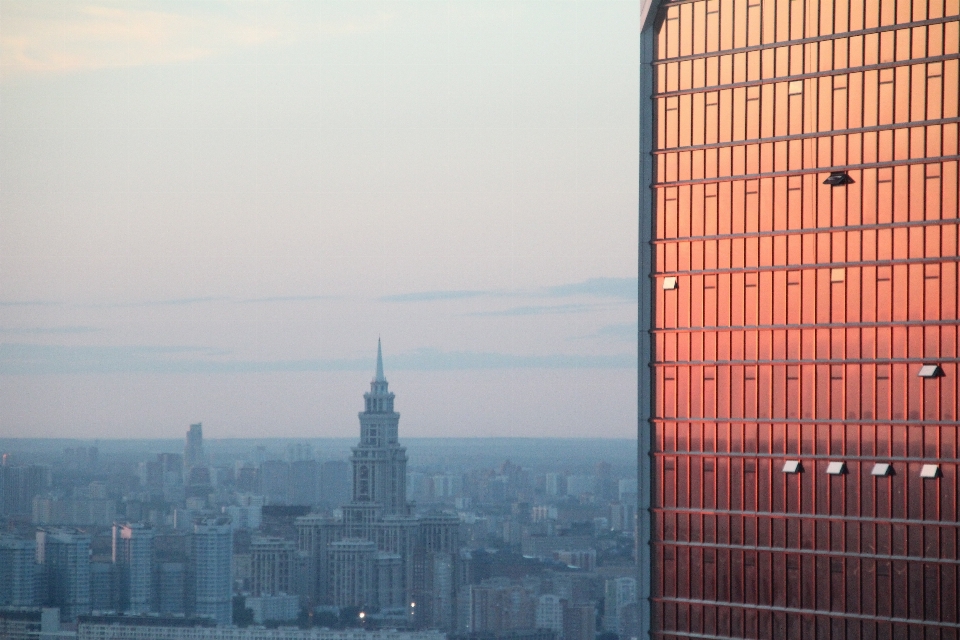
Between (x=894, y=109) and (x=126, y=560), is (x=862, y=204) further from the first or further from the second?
(x=126, y=560)

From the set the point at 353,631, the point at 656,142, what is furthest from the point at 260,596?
the point at 656,142

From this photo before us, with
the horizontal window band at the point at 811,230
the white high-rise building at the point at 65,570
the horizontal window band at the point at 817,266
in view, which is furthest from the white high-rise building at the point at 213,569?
the horizontal window band at the point at 811,230

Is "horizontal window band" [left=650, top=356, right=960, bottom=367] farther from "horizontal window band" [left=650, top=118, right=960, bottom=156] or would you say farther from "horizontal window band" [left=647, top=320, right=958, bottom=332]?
"horizontal window band" [left=650, top=118, right=960, bottom=156]

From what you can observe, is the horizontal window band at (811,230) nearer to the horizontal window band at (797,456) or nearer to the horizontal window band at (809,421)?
the horizontal window band at (809,421)

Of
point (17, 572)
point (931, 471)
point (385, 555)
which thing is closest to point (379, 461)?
point (385, 555)

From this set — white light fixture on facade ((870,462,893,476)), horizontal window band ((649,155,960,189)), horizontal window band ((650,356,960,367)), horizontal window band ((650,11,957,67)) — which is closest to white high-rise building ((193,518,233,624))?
horizontal window band ((650,356,960,367))
